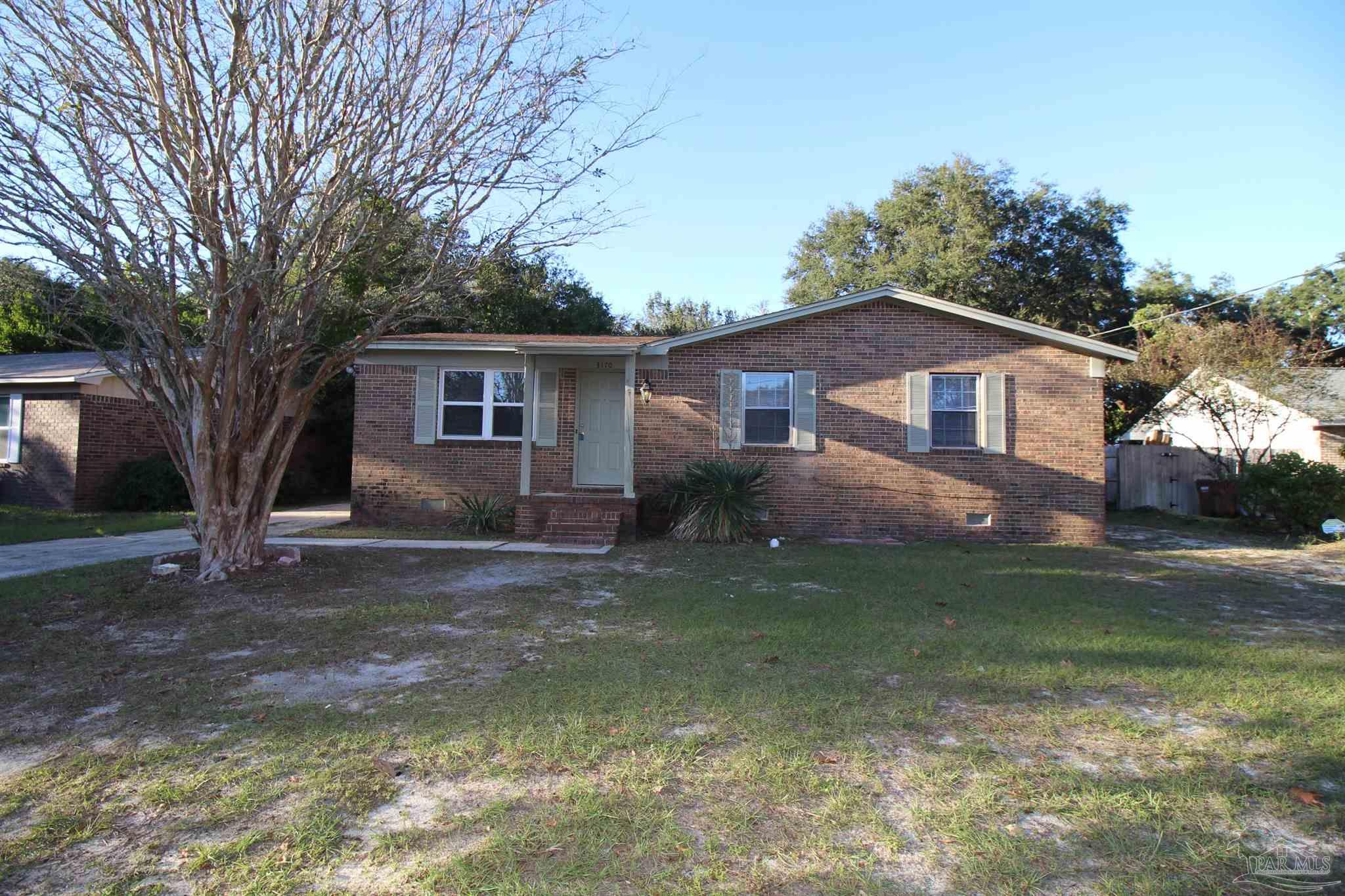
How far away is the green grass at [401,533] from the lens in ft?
37.2

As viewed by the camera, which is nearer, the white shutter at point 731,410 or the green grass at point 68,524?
the green grass at point 68,524

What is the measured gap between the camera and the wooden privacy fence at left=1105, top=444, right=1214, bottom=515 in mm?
18891

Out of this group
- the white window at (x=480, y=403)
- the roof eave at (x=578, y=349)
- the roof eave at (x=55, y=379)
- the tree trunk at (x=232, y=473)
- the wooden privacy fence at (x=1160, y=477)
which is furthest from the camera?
the wooden privacy fence at (x=1160, y=477)

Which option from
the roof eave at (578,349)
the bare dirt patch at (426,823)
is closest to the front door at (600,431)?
the roof eave at (578,349)

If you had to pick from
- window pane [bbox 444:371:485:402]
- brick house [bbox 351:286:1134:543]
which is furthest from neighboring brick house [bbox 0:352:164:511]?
brick house [bbox 351:286:1134:543]

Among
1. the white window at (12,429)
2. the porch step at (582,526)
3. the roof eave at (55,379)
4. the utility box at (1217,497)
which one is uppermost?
the roof eave at (55,379)

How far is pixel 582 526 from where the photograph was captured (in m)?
11.1

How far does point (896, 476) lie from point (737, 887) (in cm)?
1036

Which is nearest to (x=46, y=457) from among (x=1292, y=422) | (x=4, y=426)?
(x=4, y=426)

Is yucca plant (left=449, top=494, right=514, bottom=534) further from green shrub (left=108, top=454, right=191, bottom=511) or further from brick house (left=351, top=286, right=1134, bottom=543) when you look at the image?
green shrub (left=108, top=454, right=191, bottom=511)

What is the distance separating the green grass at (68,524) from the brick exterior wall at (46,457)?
387mm

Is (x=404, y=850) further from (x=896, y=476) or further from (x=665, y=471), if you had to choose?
(x=896, y=476)

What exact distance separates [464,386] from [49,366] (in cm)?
1006

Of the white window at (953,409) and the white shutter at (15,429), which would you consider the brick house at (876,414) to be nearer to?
the white window at (953,409)
